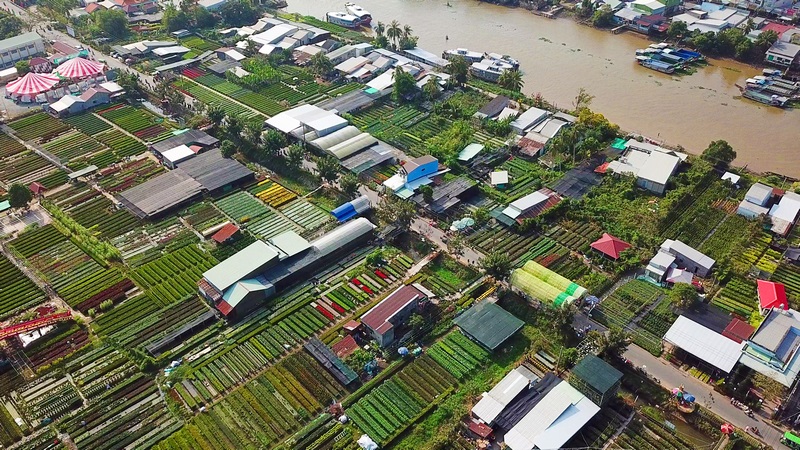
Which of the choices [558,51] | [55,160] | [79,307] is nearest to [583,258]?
[79,307]

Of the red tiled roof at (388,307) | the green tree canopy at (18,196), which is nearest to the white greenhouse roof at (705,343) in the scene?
the red tiled roof at (388,307)

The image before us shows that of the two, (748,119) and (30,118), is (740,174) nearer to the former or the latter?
(748,119)

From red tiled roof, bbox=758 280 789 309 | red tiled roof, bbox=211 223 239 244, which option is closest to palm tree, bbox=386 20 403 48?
red tiled roof, bbox=211 223 239 244

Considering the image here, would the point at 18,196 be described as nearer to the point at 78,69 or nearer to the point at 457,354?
the point at 78,69

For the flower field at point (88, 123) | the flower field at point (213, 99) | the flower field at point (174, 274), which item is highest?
the flower field at point (213, 99)

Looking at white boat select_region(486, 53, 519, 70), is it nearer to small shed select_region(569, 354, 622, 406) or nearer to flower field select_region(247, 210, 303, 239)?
flower field select_region(247, 210, 303, 239)

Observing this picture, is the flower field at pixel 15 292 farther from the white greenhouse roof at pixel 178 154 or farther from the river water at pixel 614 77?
the river water at pixel 614 77

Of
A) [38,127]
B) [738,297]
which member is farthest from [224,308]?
[38,127]
